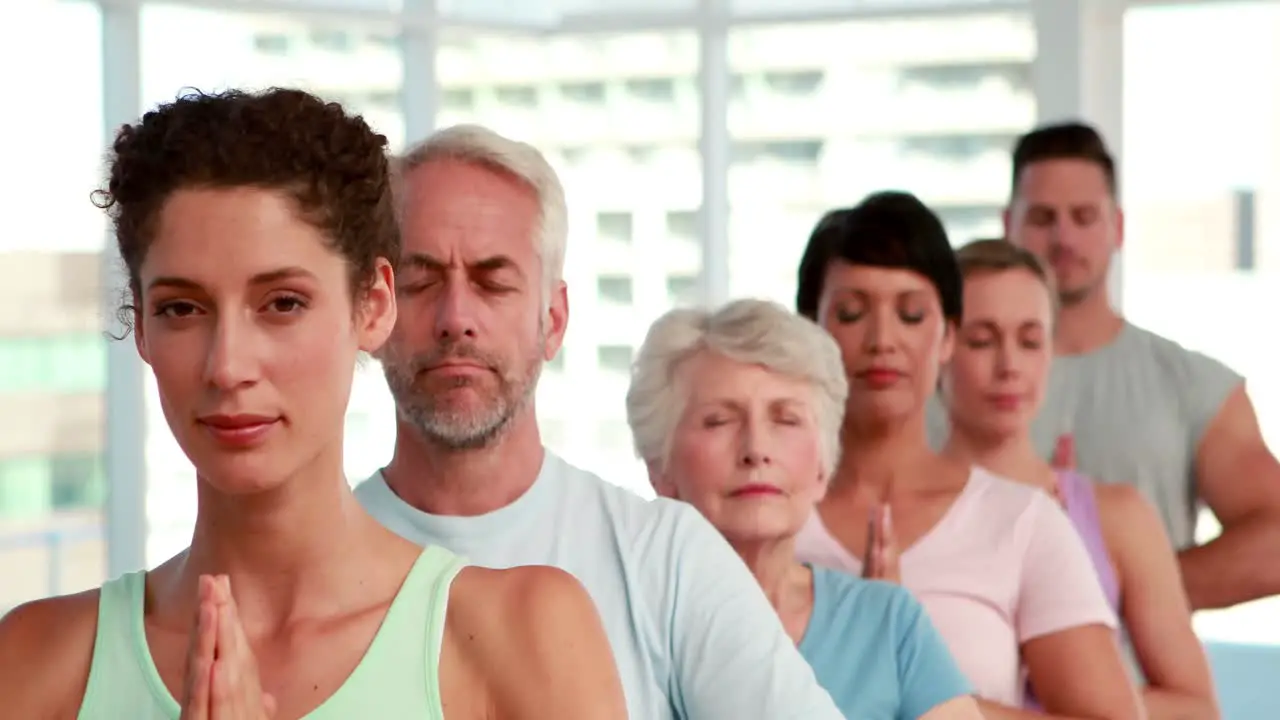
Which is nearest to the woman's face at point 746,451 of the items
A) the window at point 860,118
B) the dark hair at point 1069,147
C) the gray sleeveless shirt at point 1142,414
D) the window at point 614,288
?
the gray sleeveless shirt at point 1142,414

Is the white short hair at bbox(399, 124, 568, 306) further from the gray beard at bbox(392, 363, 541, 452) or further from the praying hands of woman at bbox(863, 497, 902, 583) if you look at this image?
the praying hands of woman at bbox(863, 497, 902, 583)

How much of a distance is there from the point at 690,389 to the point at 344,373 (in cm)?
104

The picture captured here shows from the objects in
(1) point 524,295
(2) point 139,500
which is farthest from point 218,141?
(2) point 139,500

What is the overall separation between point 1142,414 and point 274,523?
2170 millimetres

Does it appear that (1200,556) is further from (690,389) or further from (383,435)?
(383,435)

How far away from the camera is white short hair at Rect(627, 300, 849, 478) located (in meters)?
2.37

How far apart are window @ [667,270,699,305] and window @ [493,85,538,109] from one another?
75 cm

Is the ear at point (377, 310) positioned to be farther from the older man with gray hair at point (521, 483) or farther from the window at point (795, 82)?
the window at point (795, 82)

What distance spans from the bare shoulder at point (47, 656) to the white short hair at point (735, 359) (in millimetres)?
1038

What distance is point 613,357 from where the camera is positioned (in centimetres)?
631

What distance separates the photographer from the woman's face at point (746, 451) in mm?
2316

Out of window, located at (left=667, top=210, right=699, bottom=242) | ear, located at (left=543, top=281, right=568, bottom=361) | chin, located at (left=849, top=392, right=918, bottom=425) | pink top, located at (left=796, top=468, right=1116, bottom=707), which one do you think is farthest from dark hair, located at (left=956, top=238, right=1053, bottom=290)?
window, located at (left=667, top=210, right=699, bottom=242)

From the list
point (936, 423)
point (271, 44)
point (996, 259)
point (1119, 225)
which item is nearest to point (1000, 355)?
point (996, 259)

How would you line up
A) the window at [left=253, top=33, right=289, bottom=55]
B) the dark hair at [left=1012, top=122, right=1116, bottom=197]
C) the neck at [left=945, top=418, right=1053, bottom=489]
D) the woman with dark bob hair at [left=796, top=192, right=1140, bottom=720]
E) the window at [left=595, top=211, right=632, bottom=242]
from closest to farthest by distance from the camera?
1. the woman with dark bob hair at [left=796, top=192, right=1140, bottom=720]
2. the neck at [left=945, top=418, right=1053, bottom=489]
3. the dark hair at [left=1012, top=122, right=1116, bottom=197]
4. the window at [left=253, top=33, right=289, bottom=55]
5. the window at [left=595, top=211, right=632, bottom=242]
